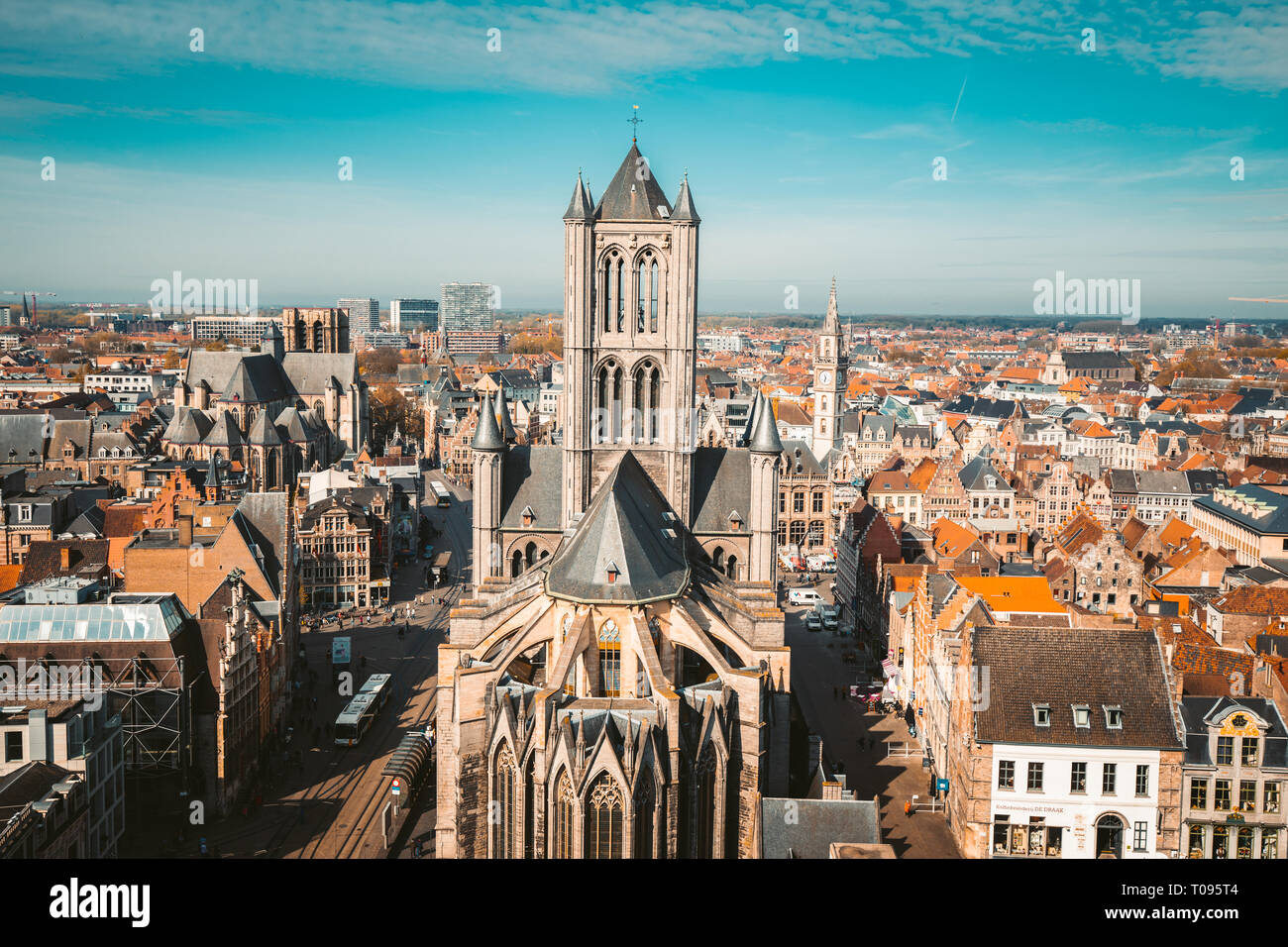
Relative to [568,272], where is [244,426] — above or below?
below

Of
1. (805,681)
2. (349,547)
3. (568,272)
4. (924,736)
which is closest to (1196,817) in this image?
(924,736)

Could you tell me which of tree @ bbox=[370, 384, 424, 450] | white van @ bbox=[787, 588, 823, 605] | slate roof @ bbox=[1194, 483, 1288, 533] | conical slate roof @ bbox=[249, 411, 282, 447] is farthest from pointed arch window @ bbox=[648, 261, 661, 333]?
tree @ bbox=[370, 384, 424, 450]

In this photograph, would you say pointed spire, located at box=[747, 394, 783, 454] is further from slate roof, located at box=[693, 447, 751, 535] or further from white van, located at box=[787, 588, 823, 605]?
white van, located at box=[787, 588, 823, 605]

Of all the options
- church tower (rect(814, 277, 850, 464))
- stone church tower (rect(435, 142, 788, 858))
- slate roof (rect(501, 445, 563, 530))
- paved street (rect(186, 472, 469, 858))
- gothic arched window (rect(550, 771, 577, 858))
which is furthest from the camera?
church tower (rect(814, 277, 850, 464))

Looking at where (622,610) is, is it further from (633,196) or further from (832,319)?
→ (832,319)

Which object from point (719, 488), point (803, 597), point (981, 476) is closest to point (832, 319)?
point (981, 476)
